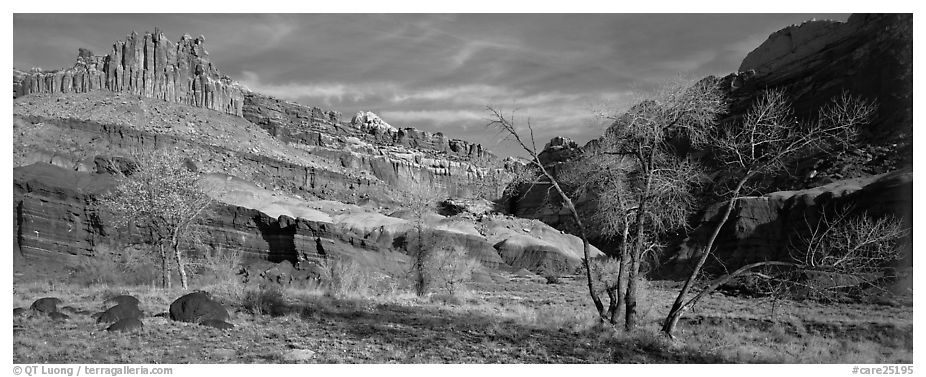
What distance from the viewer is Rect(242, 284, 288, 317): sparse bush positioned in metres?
15.9

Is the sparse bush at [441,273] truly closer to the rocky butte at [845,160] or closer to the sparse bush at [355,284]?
the sparse bush at [355,284]

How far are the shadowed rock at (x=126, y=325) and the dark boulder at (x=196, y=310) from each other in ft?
3.63

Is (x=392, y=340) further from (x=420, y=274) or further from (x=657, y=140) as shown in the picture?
(x=420, y=274)

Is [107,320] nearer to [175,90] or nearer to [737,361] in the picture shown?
[737,361]

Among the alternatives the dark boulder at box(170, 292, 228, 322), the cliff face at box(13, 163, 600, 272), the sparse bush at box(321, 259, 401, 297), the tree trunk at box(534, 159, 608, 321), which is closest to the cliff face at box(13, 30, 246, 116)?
the cliff face at box(13, 163, 600, 272)

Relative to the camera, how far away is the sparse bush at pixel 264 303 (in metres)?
15.9

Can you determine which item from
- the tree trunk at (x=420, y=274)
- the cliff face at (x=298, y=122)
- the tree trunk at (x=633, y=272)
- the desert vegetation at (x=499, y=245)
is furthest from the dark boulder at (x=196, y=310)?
the cliff face at (x=298, y=122)

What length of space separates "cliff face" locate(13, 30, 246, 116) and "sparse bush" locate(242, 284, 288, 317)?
Answer: 443ft

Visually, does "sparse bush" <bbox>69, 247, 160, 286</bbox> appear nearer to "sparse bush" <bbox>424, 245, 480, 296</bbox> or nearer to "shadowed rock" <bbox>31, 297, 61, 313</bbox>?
"sparse bush" <bbox>424, 245, 480, 296</bbox>

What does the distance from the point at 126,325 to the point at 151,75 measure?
478 ft

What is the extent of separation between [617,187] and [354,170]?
15051 centimetres

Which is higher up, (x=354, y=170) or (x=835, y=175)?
(x=354, y=170)

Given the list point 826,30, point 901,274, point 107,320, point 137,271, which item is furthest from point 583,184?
point 826,30

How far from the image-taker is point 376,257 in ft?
180
